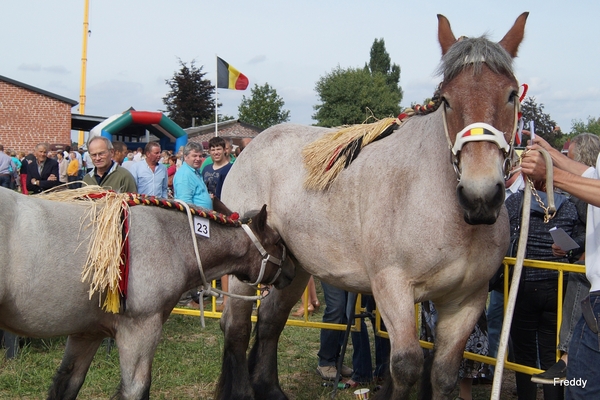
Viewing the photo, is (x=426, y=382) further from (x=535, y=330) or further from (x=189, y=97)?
(x=189, y=97)

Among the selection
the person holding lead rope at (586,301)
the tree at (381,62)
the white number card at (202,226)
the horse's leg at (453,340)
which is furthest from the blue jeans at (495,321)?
the tree at (381,62)

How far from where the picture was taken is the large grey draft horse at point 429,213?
9.80 feet

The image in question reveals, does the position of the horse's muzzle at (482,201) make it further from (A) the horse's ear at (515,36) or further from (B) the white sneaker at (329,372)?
(B) the white sneaker at (329,372)

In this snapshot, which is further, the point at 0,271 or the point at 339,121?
the point at 339,121

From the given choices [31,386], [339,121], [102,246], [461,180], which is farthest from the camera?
[339,121]

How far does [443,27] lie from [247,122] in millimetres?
46158

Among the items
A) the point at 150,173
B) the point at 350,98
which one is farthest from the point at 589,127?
the point at 150,173

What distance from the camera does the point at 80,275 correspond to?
329 cm

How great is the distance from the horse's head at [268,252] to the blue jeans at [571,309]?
188 cm

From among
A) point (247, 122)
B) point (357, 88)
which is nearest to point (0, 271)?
point (247, 122)

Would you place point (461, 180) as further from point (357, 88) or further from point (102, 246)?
point (357, 88)

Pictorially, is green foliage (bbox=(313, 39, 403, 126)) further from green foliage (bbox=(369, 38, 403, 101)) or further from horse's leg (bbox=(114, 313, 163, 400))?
horse's leg (bbox=(114, 313, 163, 400))

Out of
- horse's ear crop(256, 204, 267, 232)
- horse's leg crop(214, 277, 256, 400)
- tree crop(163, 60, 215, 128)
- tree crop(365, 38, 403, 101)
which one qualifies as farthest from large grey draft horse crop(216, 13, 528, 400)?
tree crop(365, 38, 403, 101)

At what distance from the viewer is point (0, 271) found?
299 centimetres
